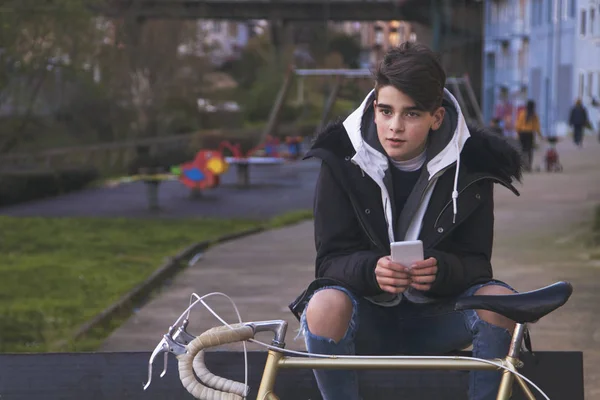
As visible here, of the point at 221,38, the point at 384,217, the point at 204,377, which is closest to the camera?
the point at 204,377

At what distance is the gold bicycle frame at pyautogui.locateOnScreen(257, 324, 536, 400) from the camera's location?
3.19m

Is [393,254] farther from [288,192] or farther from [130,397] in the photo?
[288,192]

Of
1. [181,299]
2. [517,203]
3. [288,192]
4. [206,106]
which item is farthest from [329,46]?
[181,299]

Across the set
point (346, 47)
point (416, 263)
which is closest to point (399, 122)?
point (416, 263)

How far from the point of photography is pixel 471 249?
3.87 m

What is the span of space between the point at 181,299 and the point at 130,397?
20.6ft

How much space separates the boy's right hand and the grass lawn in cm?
451

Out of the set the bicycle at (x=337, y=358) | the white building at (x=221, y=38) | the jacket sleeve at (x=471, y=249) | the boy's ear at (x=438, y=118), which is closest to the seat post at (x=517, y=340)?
the bicycle at (x=337, y=358)

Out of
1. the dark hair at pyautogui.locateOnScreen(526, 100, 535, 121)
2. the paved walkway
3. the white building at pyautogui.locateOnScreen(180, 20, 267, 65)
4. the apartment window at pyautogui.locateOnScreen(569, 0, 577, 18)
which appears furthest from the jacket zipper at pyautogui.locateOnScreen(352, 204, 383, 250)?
the white building at pyautogui.locateOnScreen(180, 20, 267, 65)

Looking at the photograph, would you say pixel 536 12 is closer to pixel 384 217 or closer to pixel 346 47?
pixel 346 47

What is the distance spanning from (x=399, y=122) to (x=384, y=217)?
27 cm

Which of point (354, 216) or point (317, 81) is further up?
point (354, 216)

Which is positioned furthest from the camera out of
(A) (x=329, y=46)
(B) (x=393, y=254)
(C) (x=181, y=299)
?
(A) (x=329, y=46)

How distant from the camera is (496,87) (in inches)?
3297
